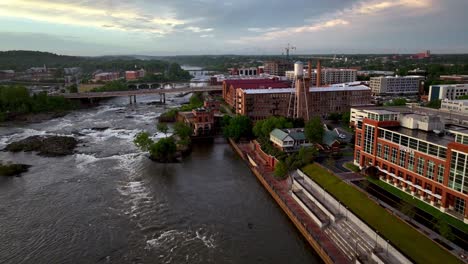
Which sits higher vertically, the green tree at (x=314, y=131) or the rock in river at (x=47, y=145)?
the green tree at (x=314, y=131)

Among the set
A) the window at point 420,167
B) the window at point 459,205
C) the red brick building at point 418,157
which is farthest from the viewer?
the window at point 420,167

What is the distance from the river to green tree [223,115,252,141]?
3.38 metres

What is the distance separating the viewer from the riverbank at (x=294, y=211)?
16422mm

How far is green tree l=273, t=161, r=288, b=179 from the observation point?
84.1 ft

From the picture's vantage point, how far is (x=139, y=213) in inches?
849

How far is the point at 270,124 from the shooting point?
34.4 metres

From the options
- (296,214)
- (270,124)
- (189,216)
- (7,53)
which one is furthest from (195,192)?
(7,53)

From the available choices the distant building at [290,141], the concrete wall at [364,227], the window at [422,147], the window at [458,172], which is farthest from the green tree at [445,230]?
the distant building at [290,141]

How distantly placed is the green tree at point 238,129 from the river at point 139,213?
3383 millimetres

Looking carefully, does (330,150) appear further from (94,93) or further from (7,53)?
(7,53)

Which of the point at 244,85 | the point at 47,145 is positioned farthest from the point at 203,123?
the point at 244,85

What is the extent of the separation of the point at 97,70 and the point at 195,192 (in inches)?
5562

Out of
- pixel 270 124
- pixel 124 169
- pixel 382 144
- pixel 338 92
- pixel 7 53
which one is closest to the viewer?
pixel 382 144

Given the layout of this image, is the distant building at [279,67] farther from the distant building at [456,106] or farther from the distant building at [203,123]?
the distant building at [203,123]
